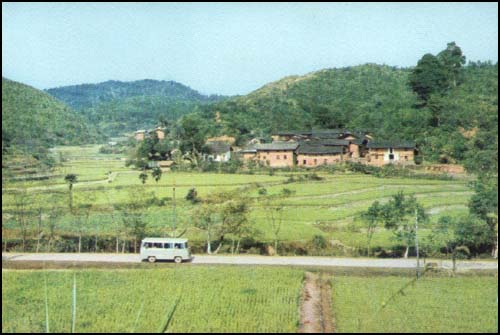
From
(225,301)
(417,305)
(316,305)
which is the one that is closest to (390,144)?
(417,305)

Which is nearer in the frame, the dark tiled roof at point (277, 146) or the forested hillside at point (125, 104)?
the dark tiled roof at point (277, 146)

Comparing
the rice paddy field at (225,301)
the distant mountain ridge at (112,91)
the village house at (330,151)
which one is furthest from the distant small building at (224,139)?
the rice paddy field at (225,301)

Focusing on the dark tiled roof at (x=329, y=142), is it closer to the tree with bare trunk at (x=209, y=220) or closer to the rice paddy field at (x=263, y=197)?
the rice paddy field at (x=263, y=197)

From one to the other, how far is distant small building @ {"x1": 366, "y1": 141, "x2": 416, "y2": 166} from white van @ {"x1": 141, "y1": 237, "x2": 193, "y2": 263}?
16.4 m

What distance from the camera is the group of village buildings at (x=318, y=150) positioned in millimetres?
29078

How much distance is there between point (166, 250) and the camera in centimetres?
1498

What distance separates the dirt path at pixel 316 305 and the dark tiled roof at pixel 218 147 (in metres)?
20.8

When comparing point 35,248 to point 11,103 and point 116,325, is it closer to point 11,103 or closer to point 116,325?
point 116,325

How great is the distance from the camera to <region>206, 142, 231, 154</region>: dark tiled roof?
33594 millimetres

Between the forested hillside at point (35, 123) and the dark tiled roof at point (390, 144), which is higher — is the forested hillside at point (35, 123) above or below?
above

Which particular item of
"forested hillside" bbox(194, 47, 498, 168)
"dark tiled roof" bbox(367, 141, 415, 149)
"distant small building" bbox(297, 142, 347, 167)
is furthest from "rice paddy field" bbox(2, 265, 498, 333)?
"distant small building" bbox(297, 142, 347, 167)

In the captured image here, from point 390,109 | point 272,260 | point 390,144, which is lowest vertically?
point 272,260

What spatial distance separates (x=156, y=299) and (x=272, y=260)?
4677 millimetres

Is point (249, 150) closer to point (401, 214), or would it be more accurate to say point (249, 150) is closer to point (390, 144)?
point (390, 144)
